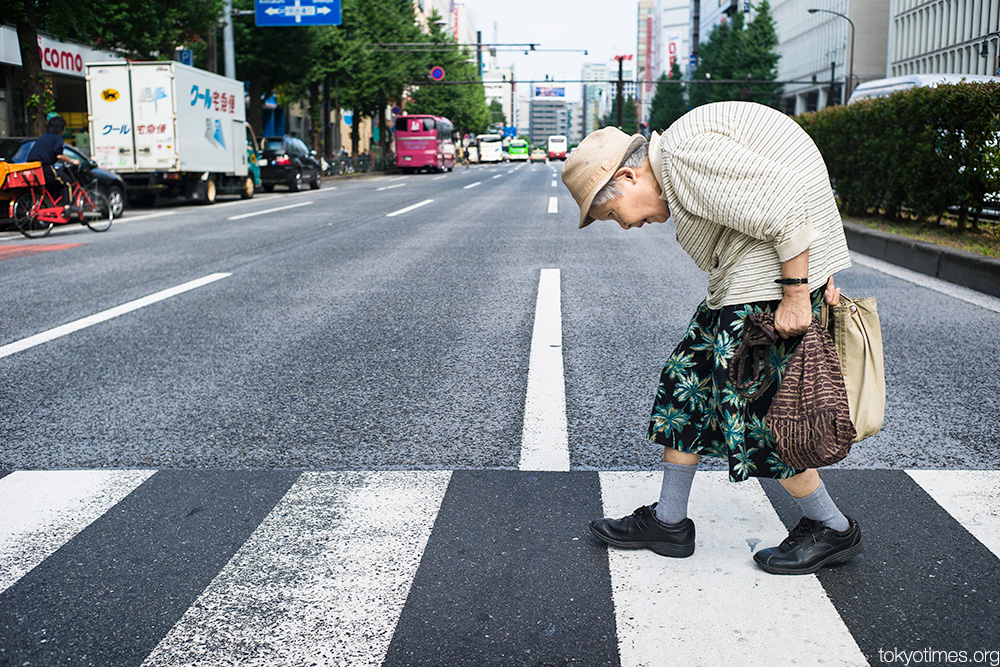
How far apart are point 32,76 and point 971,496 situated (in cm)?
2009

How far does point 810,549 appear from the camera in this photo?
2.69 meters

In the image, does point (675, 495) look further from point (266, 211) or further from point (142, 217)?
point (266, 211)

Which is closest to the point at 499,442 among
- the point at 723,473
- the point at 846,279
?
the point at 723,473

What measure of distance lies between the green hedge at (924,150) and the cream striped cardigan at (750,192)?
25.8ft

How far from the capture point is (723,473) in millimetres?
3541

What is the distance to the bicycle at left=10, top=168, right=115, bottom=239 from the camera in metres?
13.8

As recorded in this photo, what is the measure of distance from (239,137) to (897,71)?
49663 millimetres

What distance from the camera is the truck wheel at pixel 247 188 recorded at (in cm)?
2473

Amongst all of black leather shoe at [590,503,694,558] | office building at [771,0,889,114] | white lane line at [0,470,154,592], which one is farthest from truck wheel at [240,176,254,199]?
office building at [771,0,889,114]

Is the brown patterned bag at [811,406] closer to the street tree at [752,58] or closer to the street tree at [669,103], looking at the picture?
the street tree at [752,58]

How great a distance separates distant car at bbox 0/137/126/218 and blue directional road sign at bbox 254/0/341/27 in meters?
16.2

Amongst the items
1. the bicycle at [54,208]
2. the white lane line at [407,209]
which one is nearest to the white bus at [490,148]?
the white lane line at [407,209]

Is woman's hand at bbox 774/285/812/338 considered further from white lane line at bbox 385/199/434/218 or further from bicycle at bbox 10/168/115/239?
white lane line at bbox 385/199/434/218

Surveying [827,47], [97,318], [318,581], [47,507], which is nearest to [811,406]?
[318,581]
